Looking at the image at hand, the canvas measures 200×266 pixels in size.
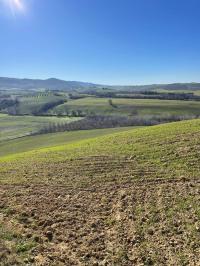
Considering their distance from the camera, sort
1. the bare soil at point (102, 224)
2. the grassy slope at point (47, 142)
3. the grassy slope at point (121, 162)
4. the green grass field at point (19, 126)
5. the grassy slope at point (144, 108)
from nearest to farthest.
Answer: the bare soil at point (102, 224) < the grassy slope at point (121, 162) < the grassy slope at point (47, 142) < the green grass field at point (19, 126) < the grassy slope at point (144, 108)

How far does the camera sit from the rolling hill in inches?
506

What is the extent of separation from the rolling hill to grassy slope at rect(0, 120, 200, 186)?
0.22ft

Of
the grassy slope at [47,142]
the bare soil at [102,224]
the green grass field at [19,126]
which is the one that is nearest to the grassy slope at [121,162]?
the bare soil at [102,224]

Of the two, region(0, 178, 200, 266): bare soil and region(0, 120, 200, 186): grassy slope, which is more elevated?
region(0, 120, 200, 186): grassy slope

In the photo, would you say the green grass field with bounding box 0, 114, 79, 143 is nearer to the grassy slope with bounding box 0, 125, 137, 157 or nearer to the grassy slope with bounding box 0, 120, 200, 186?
the grassy slope with bounding box 0, 125, 137, 157

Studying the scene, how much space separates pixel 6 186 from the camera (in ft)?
70.4

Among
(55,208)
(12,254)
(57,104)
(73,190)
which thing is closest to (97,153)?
(73,190)

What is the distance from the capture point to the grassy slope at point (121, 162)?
22328 millimetres

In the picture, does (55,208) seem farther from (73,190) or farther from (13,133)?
(13,133)

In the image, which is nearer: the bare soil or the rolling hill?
the bare soil

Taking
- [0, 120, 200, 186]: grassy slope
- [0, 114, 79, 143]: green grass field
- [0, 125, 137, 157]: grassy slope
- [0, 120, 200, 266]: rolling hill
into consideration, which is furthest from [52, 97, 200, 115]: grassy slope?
[0, 120, 200, 266]: rolling hill

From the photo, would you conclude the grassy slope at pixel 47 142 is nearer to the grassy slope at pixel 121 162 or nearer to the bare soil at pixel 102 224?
the grassy slope at pixel 121 162

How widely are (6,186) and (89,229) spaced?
816 centimetres

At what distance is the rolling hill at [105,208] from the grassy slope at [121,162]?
0.22 feet
